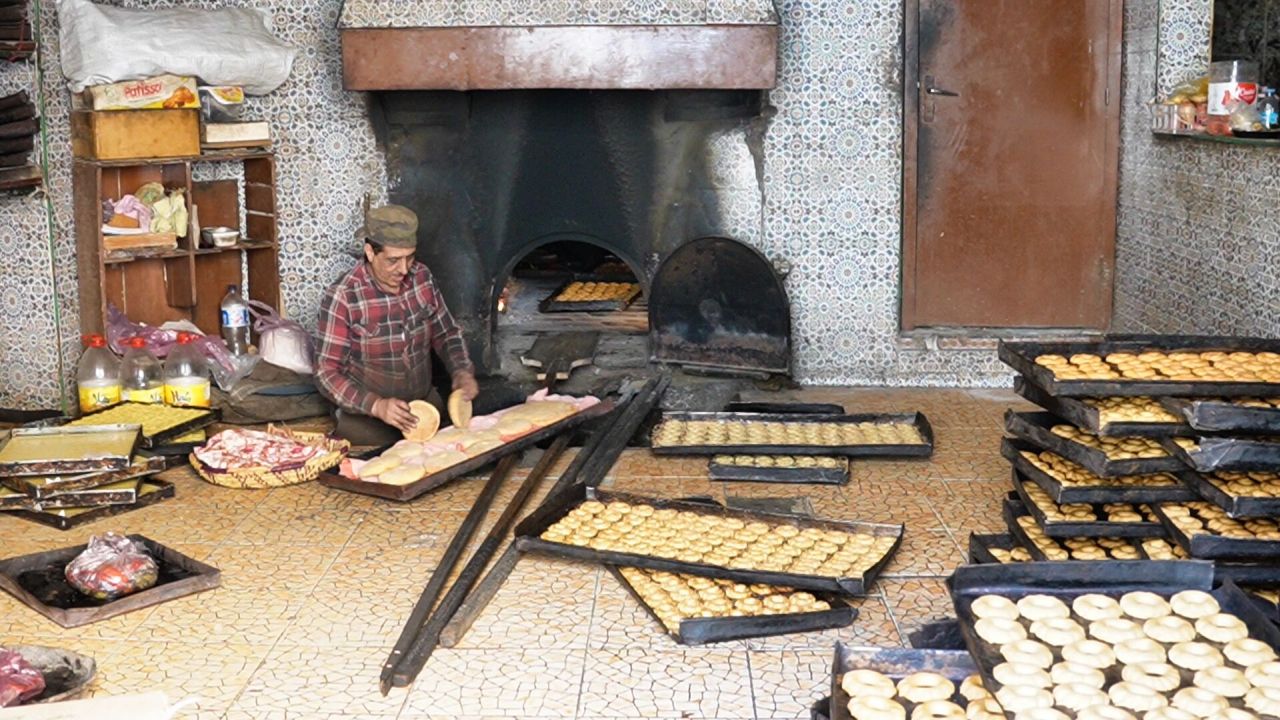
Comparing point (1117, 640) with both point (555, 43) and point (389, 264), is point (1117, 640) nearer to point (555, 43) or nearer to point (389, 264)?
point (389, 264)

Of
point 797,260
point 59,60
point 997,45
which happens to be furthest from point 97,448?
point 997,45

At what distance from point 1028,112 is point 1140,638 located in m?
4.68

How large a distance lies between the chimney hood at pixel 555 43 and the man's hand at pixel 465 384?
142 centimetres

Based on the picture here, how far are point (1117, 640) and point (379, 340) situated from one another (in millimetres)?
3848

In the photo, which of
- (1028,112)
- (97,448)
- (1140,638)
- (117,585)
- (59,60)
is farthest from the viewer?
(1028,112)

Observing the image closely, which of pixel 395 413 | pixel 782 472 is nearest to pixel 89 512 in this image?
pixel 395 413

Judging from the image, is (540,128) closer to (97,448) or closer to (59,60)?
(59,60)

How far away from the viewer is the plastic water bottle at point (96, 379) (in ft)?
21.4

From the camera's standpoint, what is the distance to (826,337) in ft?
24.8

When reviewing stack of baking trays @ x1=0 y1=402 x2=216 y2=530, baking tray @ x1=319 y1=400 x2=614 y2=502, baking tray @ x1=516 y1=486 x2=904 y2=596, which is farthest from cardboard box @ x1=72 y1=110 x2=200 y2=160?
baking tray @ x1=516 y1=486 x2=904 y2=596

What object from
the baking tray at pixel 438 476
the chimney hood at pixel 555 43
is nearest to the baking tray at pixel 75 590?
the baking tray at pixel 438 476

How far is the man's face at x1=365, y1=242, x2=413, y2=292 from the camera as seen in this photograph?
233 inches

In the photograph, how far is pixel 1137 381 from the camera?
4027mm

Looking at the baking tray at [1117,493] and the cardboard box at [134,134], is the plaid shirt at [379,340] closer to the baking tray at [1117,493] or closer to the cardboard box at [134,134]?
the cardboard box at [134,134]
